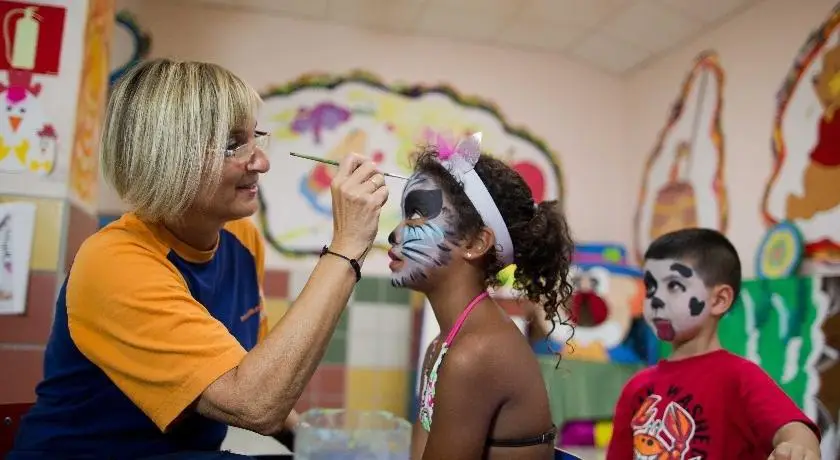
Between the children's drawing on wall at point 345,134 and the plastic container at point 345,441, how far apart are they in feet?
3.92

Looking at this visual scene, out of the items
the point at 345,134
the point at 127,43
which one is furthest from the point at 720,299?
the point at 127,43

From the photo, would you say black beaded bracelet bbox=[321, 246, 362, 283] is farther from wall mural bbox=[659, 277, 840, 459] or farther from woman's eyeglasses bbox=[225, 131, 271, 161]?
wall mural bbox=[659, 277, 840, 459]

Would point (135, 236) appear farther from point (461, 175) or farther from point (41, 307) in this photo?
point (41, 307)

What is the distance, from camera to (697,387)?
1266mm

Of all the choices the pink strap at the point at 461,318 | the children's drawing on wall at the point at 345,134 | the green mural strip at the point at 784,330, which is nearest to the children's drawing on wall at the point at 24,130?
the children's drawing on wall at the point at 345,134

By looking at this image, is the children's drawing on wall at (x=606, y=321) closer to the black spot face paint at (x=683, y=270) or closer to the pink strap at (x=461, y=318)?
the black spot face paint at (x=683, y=270)

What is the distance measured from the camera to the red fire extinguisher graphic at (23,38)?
1.68 metres

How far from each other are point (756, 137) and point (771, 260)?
18.7 inches

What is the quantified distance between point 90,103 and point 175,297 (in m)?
1.23

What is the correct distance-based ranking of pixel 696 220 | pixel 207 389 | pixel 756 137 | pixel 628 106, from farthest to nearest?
1. pixel 628 106
2. pixel 696 220
3. pixel 756 137
4. pixel 207 389

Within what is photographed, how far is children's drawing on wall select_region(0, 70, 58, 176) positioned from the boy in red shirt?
1556mm

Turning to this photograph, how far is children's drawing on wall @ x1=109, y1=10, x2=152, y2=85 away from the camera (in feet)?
8.35

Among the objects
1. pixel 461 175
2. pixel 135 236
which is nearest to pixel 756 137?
pixel 461 175

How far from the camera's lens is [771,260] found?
2193 millimetres
